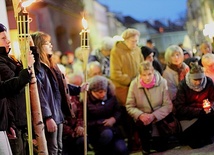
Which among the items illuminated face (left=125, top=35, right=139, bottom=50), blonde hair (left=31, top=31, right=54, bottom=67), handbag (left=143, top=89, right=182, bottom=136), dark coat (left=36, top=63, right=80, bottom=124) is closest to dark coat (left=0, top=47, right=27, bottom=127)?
dark coat (left=36, top=63, right=80, bottom=124)

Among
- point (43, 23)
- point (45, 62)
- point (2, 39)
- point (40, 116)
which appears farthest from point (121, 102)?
point (43, 23)

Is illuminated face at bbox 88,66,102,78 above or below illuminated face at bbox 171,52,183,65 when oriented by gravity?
below

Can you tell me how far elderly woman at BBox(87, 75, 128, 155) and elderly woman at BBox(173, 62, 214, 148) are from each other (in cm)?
104

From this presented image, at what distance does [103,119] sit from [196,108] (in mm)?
1492

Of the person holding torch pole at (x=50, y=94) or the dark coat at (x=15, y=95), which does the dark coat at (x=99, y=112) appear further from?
the dark coat at (x=15, y=95)

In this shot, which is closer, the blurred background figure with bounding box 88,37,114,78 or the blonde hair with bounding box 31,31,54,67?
the blonde hair with bounding box 31,31,54,67

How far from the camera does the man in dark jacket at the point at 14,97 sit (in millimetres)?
4082

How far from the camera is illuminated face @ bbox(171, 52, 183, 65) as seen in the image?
7.08 meters

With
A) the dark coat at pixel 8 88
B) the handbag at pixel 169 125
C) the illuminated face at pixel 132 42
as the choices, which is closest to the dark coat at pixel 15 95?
the dark coat at pixel 8 88

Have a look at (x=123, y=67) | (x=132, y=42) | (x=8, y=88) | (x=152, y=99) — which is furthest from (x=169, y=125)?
(x=8, y=88)

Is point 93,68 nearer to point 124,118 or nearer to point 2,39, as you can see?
point 124,118

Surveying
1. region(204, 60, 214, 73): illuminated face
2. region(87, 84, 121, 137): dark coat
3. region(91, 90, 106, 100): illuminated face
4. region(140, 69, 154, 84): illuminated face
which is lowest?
region(87, 84, 121, 137): dark coat

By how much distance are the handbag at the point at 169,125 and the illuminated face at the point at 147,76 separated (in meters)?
0.42

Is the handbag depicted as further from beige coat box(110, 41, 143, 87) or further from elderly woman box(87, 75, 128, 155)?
beige coat box(110, 41, 143, 87)
